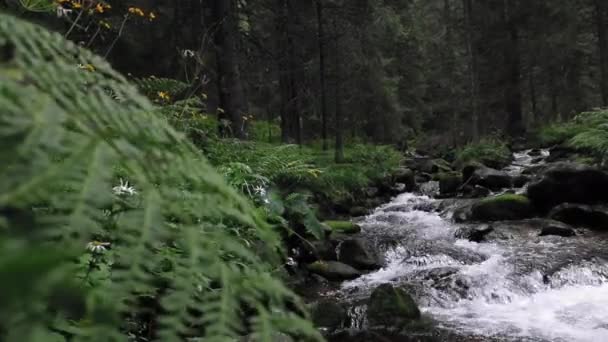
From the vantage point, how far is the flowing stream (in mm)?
5309

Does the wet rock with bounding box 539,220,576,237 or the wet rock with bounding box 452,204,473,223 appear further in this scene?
the wet rock with bounding box 452,204,473,223

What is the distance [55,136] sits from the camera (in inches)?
20.4

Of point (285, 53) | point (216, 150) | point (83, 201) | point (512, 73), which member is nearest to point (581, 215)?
point (216, 150)

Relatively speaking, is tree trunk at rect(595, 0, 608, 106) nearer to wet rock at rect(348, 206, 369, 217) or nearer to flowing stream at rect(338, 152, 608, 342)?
wet rock at rect(348, 206, 369, 217)

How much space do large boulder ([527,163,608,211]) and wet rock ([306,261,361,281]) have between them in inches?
189

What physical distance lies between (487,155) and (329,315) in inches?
506

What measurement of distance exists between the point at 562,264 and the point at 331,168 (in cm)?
712

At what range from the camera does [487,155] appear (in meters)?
16.7

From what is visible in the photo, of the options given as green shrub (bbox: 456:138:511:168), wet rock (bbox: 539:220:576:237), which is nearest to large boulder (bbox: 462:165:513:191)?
green shrub (bbox: 456:138:511:168)

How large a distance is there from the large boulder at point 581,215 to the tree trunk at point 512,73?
13761 millimetres

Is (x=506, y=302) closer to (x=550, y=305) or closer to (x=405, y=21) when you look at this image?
(x=550, y=305)

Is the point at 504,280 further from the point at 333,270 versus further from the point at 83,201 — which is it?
the point at 83,201

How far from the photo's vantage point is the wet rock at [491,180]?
12.5 m

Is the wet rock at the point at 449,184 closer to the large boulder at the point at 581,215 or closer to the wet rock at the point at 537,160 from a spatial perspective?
the wet rock at the point at 537,160
